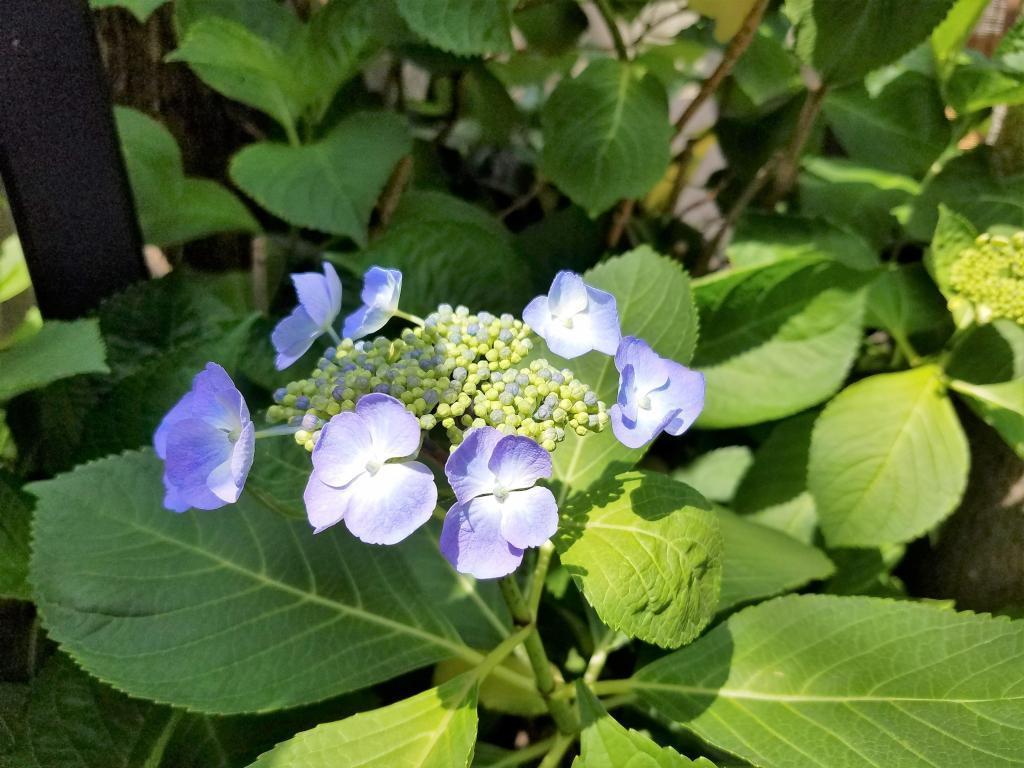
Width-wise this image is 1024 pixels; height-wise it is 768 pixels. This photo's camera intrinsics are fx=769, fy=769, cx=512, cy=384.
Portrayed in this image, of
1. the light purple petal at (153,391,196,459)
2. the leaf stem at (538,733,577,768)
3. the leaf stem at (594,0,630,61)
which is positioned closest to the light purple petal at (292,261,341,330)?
the light purple petal at (153,391,196,459)

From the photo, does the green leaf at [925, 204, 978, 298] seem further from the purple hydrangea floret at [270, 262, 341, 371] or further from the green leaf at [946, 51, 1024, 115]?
the purple hydrangea floret at [270, 262, 341, 371]

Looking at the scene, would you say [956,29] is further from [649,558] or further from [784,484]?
[649,558]

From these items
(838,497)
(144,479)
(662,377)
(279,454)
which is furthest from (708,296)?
(144,479)

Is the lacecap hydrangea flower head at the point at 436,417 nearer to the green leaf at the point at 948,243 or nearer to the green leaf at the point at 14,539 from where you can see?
the green leaf at the point at 14,539

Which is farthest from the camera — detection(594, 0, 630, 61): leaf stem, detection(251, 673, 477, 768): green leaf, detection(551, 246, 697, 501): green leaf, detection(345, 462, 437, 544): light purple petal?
detection(594, 0, 630, 61): leaf stem

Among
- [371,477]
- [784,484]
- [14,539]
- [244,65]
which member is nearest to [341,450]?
[371,477]

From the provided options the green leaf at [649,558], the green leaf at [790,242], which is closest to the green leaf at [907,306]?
the green leaf at [790,242]
